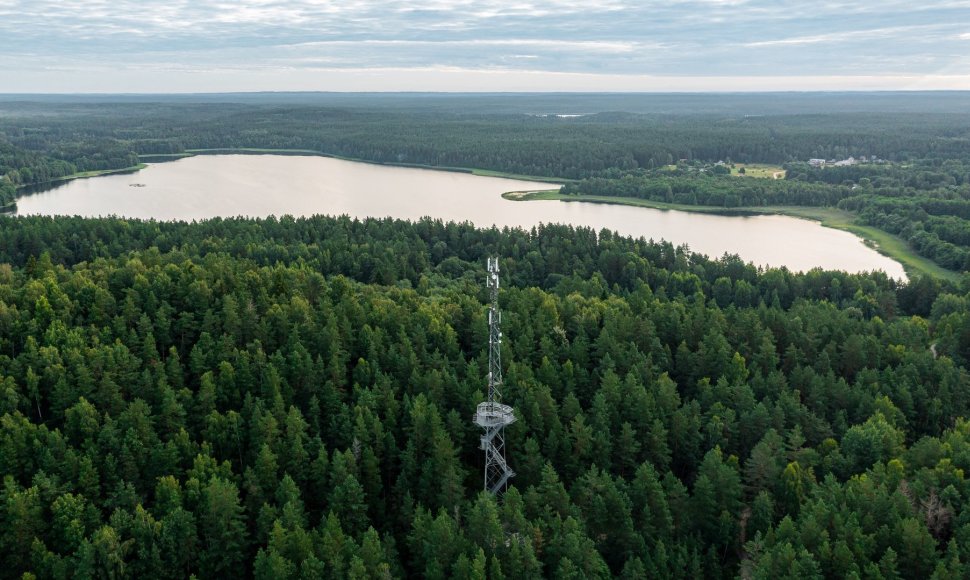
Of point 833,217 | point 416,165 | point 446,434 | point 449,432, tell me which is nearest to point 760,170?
point 833,217

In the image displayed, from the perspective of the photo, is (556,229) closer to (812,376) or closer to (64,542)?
(812,376)

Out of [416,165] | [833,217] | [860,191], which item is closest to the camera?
[833,217]

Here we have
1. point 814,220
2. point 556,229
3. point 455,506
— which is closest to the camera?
point 455,506

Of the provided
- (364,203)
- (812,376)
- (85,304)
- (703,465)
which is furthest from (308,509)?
(364,203)

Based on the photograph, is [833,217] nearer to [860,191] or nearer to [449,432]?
[860,191]

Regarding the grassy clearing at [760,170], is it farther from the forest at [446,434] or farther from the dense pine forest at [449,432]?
the forest at [446,434]

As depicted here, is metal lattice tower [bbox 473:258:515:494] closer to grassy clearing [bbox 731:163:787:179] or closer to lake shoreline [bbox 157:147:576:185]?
lake shoreline [bbox 157:147:576:185]
